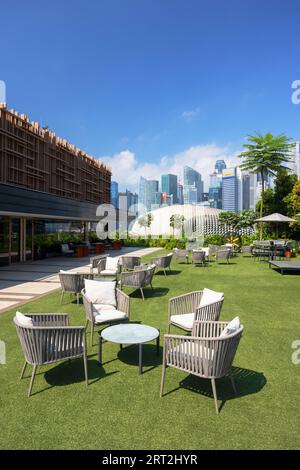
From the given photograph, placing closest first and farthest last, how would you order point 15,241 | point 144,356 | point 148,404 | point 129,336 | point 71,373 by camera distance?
point 148,404
point 71,373
point 129,336
point 144,356
point 15,241

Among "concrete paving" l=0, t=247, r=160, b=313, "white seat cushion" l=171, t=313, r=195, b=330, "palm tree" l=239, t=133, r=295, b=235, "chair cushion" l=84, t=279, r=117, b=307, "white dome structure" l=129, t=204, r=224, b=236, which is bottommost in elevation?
"concrete paving" l=0, t=247, r=160, b=313

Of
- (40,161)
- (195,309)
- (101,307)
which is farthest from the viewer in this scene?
(40,161)

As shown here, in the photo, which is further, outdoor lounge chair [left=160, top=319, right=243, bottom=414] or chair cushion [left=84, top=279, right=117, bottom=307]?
chair cushion [left=84, top=279, right=117, bottom=307]

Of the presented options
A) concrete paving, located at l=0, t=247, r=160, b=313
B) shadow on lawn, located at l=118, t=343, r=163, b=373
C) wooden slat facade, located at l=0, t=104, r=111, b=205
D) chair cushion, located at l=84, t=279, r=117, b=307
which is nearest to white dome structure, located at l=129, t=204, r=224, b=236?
wooden slat facade, located at l=0, t=104, r=111, b=205

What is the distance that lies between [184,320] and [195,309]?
339 millimetres

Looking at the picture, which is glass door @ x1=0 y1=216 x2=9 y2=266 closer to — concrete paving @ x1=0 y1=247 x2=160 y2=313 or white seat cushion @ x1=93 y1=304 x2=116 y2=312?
concrete paving @ x1=0 y1=247 x2=160 y2=313

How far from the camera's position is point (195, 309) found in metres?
4.91

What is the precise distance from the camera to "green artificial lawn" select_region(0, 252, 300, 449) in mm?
2777

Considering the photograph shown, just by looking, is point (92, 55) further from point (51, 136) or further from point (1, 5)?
point (51, 136)

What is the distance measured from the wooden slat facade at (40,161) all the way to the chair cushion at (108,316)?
12558mm

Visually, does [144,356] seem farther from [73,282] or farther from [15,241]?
[15,241]

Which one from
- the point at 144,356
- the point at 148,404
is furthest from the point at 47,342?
the point at 144,356

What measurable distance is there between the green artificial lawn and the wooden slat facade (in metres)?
13.2

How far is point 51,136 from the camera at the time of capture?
67.8 feet
